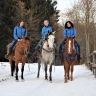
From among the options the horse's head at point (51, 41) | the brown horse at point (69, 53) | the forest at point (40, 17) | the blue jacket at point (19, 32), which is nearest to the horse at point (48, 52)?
the horse's head at point (51, 41)

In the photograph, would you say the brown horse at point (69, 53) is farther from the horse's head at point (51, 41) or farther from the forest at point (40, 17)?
the forest at point (40, 17)

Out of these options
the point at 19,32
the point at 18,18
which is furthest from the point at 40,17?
the point at 19,32

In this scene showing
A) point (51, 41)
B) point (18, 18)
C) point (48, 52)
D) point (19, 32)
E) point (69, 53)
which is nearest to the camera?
point (69, 53)

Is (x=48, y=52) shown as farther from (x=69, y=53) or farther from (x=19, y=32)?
(x=19, y=32)

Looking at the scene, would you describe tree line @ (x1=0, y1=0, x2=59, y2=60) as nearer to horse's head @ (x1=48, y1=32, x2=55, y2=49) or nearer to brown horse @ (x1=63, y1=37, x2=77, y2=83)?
horse's head @ (x1=48, y1=32, x2=55, y2=49)

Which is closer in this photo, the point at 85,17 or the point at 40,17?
the point at 85,17

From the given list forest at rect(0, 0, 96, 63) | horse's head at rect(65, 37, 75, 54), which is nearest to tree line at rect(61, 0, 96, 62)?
forest at rect(0, 0, 96, 63)

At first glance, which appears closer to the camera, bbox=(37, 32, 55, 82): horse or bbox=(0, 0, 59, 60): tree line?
bbox=(37, 32, 55, 82): horse

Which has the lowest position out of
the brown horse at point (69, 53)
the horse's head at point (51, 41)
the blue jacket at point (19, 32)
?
the brown horse at point (69, 53)

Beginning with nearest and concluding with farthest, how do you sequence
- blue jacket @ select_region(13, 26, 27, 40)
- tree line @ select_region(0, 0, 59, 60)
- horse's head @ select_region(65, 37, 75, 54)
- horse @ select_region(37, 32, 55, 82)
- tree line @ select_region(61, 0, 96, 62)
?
horse's head @ select_region(65, 37, 75, 54)
horse @ select_region(37, 32, 55, 82)
blue jacket @ select_region(13, 26, 27, 40)
tree line @ select_region(61, 0, 96, 62)
tree line @ select_region(0, 0, 59, 60)

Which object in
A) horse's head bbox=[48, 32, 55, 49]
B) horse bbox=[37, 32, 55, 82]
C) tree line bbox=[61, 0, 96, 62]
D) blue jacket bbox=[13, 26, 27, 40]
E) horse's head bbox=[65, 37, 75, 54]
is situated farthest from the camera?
tree line bbox=[61, 0, 96, 62]

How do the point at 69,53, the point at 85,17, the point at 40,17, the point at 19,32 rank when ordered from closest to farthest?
the point at 69,53, the point at 19,32, the point at 85,17, the point at 40,17

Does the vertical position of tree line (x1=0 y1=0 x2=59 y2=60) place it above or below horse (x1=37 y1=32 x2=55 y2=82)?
above

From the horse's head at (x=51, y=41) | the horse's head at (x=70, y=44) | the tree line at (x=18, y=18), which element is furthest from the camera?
the tree line at (x=18, y=18)
